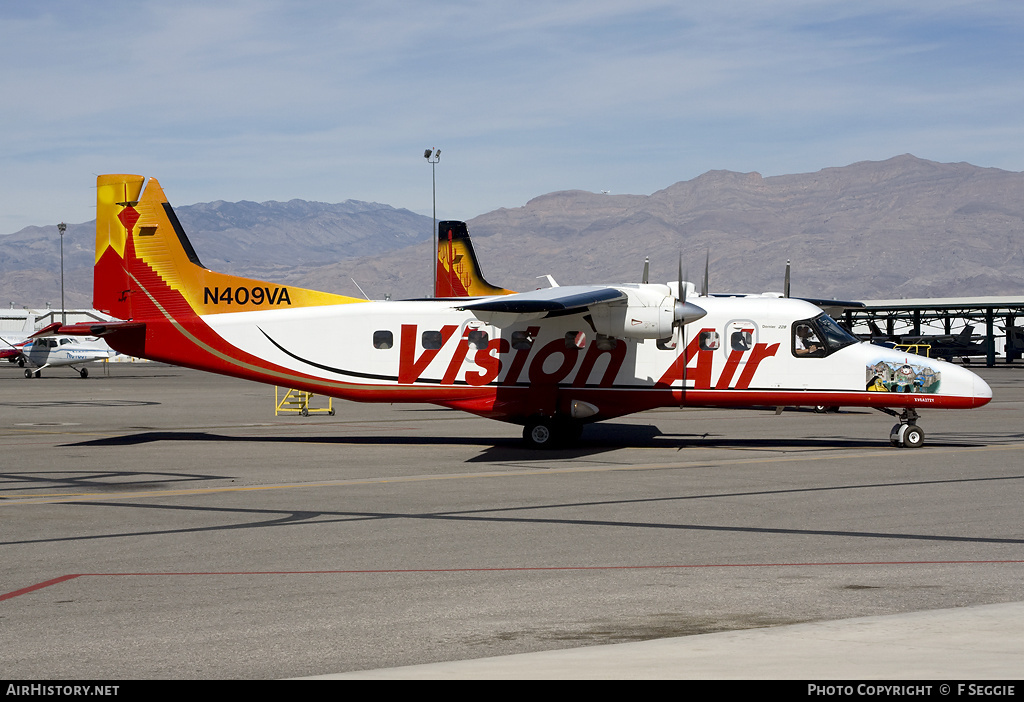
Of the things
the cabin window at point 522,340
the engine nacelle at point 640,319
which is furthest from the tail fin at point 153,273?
the engine nacelle at point 640,319

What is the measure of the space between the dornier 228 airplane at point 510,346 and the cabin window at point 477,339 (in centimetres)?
2

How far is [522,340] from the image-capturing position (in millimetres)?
21547

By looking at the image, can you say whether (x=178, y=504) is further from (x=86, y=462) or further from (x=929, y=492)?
(x=929, y=492)

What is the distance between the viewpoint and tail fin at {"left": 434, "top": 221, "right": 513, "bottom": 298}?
117ft

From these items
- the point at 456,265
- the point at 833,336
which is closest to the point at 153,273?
the point at 456,265

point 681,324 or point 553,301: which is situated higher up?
point 553,301

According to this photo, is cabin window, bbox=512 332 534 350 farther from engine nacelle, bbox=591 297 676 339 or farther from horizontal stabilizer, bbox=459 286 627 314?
engine nacelle, bbox=591 297 676 339

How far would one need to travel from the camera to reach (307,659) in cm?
659

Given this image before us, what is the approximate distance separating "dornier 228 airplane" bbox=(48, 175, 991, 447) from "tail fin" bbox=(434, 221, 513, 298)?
13.1 m

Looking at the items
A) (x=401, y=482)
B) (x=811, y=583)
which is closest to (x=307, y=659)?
(x=811, y=583)

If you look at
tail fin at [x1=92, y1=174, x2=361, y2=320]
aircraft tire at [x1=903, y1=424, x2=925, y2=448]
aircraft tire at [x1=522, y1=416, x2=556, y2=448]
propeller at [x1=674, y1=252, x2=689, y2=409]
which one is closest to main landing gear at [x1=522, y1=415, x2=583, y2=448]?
aircraft tire at [x1=522, y1=416, x2=556, y2=448]

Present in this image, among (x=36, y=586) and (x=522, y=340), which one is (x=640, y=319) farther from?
(x=36, y=586)

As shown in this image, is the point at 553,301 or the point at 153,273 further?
the point at 153,273

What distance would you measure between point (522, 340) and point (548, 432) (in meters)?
2.08
